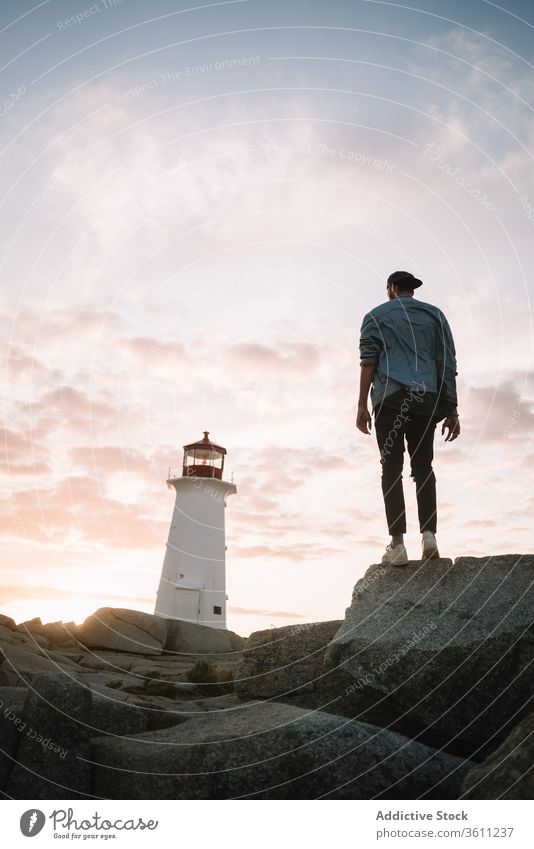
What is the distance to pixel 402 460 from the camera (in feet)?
23.5

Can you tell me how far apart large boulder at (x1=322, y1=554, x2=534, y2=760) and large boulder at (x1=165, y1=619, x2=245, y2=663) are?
828 inches

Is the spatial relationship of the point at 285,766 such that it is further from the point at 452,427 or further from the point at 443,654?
the point at 452,427

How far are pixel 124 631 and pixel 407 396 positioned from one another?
72.5ft

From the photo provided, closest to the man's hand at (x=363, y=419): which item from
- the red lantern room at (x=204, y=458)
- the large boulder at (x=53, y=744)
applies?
the large boulder at (x=53, y=744)

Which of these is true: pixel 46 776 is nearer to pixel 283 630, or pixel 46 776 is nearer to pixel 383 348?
pixel 283 630

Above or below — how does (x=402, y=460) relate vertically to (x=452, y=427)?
below

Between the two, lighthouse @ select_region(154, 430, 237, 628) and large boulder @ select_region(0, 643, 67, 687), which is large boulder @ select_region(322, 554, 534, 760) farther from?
lighthouse @ select_region(154, 430, 237, 628)

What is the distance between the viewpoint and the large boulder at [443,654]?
20.1 feet

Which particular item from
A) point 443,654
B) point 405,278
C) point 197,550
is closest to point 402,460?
point 443,654

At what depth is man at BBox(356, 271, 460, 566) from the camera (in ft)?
23.2

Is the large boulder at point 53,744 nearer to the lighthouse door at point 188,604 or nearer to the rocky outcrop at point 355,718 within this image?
the rocky outcrop at point 355,718

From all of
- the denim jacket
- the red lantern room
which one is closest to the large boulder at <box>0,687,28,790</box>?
the denim jacket
